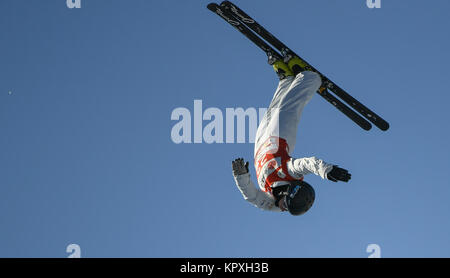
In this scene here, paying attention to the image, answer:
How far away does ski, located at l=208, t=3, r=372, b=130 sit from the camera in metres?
13.5

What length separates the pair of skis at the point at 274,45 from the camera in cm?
1338

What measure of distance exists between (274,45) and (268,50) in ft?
0.56

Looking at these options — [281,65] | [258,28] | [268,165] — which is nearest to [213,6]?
[258,28]

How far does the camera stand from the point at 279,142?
12.4 m

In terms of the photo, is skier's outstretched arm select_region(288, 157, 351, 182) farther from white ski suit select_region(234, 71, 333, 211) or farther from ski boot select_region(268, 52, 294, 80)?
ski boot select_region(268, 52, 294, 80)

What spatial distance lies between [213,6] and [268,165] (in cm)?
371

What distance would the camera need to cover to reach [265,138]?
12727 millimetres

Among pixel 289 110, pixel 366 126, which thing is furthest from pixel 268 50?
pixel 366 126

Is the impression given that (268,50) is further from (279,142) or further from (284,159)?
(284,159)

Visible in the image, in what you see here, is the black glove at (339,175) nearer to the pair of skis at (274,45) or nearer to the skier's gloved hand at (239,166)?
the skier's gloved hand at (239,166)

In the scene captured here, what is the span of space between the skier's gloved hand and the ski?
297 cm

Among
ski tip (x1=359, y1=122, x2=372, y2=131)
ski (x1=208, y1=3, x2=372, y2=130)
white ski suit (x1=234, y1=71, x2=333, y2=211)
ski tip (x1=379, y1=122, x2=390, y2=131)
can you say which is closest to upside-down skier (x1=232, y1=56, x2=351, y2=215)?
white ski suit (x1=234, y1=71, x2=333, y2=211)

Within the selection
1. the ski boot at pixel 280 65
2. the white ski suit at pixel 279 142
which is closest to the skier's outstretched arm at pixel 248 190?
the white ski suit at pixel 279 142

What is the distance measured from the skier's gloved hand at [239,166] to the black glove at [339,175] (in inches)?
66.5
